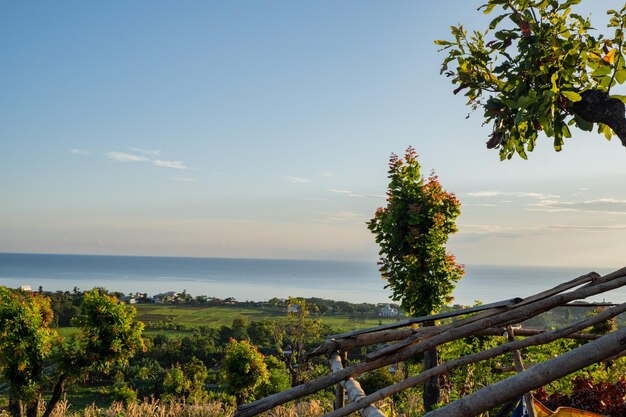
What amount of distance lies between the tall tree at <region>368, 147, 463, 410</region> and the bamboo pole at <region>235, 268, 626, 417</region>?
20.8ft

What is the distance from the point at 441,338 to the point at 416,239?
681 centimetres

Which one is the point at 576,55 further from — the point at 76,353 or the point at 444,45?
the point at 76,353

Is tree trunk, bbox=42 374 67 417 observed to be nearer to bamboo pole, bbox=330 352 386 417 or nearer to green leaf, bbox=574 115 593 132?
bamboo pole, bbox=330 352 386 417

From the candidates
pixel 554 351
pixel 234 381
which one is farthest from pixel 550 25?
pixel 234 381

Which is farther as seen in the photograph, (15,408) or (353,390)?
(15,408)

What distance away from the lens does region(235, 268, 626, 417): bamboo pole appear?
1877mm

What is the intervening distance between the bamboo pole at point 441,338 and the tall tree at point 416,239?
6.35m

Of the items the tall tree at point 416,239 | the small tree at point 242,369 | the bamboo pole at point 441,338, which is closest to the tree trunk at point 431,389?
the tall tree at point 416,239

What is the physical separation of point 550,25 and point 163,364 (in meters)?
32.1

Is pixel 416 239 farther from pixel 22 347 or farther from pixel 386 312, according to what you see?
pixel 386 312

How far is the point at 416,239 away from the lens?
28.1 ft

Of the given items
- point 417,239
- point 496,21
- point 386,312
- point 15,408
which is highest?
point 496,21

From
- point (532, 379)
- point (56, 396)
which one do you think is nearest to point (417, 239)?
point (532, 379)

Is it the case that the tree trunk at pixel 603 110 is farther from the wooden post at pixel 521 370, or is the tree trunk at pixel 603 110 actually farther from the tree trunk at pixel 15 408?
the tree trunk at pixel 15 408
